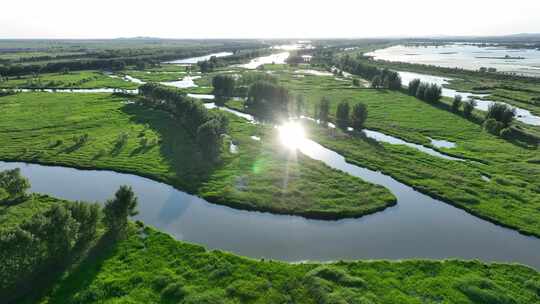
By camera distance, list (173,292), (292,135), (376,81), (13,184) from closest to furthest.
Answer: (173,292) < (13,184) < (292,135) < (376,81)

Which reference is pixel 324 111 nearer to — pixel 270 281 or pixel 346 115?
pixel 346 115

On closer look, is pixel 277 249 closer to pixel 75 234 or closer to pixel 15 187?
pixel 75 234

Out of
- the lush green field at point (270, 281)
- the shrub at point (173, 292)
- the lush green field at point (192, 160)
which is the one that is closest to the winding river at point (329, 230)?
the lush green field at point (192, 160)

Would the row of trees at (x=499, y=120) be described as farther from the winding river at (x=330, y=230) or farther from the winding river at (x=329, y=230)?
the winding river at (x=330, y=230)

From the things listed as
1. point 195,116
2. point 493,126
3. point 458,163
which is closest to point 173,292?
point 195,116

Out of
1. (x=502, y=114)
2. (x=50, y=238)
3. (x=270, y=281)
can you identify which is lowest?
(x=270, y=281)

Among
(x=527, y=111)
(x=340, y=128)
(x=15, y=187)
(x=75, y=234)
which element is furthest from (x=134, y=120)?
(x=527, y=111)
